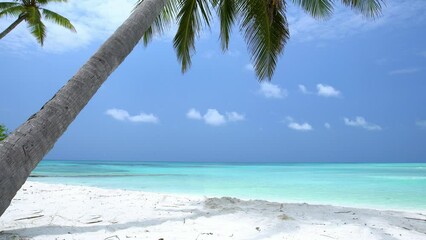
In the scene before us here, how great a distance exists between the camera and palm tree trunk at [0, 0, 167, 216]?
98.4 inches

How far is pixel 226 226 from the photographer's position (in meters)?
4.89

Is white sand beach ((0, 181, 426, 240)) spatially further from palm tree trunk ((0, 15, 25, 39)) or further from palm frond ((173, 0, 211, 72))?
palm tree trunk ((0, 15, 25, 39))

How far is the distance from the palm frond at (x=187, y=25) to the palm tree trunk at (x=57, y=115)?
14.0 feet

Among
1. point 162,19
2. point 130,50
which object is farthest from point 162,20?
point 130,50

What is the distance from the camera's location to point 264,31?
8.42 meters

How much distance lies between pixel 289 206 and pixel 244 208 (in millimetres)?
1029

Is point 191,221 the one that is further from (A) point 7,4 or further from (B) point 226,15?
(A) point 7,4

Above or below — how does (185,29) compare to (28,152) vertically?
above

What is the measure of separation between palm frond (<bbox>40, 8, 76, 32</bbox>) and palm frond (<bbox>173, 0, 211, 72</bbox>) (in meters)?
9.34

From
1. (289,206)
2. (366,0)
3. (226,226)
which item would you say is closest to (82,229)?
(226,226)

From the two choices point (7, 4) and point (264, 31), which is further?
point (7, 4)

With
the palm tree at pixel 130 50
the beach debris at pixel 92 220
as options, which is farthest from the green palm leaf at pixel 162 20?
the beach debris at pixel 92 220

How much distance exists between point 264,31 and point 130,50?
16.2 ft

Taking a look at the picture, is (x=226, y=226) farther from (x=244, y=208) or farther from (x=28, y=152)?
(x=28, y=152)
